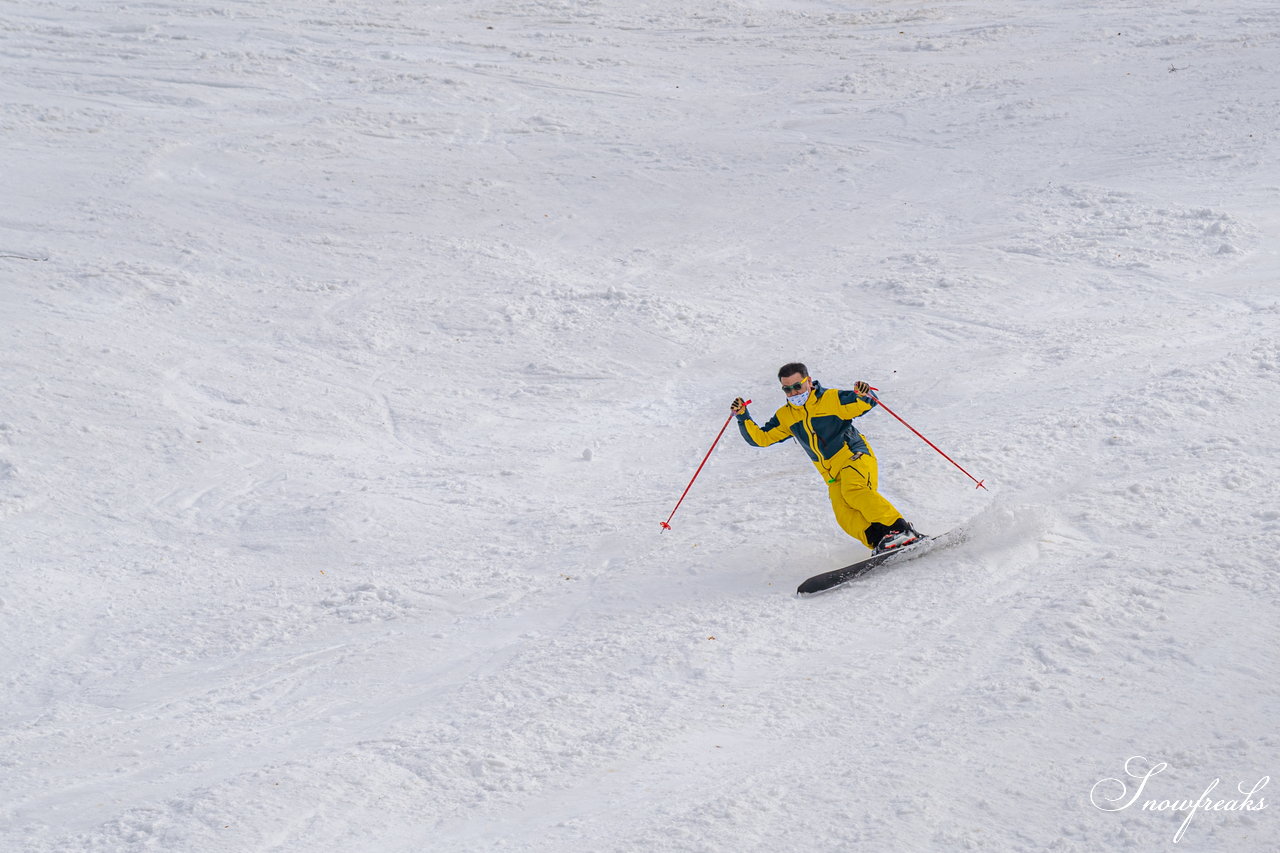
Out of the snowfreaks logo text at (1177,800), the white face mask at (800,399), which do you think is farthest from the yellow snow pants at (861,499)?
the snowfreaks logo text at (1177,800)

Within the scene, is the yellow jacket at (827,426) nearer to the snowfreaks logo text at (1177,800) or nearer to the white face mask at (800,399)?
the white face mask at (800,399)

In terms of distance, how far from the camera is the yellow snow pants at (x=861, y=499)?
793cm

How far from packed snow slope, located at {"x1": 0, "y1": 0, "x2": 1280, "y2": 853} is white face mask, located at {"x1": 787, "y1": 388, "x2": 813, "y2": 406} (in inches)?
45.5

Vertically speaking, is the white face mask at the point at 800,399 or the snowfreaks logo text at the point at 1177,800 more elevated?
the white face mask at the point at 800,399

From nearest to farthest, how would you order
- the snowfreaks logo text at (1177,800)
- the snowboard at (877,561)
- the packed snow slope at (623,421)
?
the snowfreaks logo text at (1177,800), the packed snow slope at (623,421), the snowboard at (877,561)

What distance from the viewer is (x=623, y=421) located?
11344 mm

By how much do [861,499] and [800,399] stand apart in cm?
80

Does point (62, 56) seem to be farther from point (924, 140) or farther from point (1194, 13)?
point (1194, 13)

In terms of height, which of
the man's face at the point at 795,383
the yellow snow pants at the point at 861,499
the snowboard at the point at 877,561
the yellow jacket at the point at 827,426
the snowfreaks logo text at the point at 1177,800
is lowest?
the snowfreaks logo text at the point at 1177,800

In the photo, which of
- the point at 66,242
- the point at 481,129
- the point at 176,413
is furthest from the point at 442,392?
the point at 481,129

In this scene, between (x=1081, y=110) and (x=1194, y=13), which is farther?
(x=1194, y=13)

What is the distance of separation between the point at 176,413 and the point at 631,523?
15.7ft

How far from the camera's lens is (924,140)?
17109mm

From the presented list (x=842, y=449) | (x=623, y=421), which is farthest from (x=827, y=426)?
(x=623, y=421)
